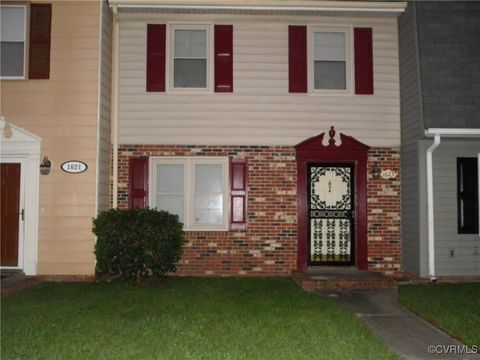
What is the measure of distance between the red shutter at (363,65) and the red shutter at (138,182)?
4.51 metres

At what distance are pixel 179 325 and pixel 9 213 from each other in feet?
16.6

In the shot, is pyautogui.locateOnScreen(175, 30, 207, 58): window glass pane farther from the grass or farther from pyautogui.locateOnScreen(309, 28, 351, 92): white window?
the grass

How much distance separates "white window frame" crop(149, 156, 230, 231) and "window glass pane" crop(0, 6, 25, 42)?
11.0 feet

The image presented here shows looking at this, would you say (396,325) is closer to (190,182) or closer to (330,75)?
(190,182)

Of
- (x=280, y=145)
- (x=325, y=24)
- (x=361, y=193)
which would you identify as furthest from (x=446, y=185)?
(x=325, y=24)

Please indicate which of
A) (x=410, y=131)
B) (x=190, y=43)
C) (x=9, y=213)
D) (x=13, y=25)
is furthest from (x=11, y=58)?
(x=410, y=131)

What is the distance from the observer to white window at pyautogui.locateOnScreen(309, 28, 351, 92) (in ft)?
34.1

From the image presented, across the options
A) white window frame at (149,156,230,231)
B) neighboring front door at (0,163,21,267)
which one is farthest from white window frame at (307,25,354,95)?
neighboring front door at (0,163,21,267)

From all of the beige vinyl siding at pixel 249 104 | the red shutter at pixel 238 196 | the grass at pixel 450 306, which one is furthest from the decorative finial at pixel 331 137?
the grass at pixel 450 306

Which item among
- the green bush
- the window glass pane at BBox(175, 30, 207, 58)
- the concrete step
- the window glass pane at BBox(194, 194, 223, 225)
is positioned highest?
the window glass pane at BBox(175, 30, 207, 58)

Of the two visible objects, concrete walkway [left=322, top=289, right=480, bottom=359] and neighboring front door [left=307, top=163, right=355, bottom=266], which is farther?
neighboring front door [left=307, top=163, right=355, bottom=266]

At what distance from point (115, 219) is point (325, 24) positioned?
5.63m

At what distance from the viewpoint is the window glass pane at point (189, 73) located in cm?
1035

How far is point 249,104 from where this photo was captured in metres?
10.3
